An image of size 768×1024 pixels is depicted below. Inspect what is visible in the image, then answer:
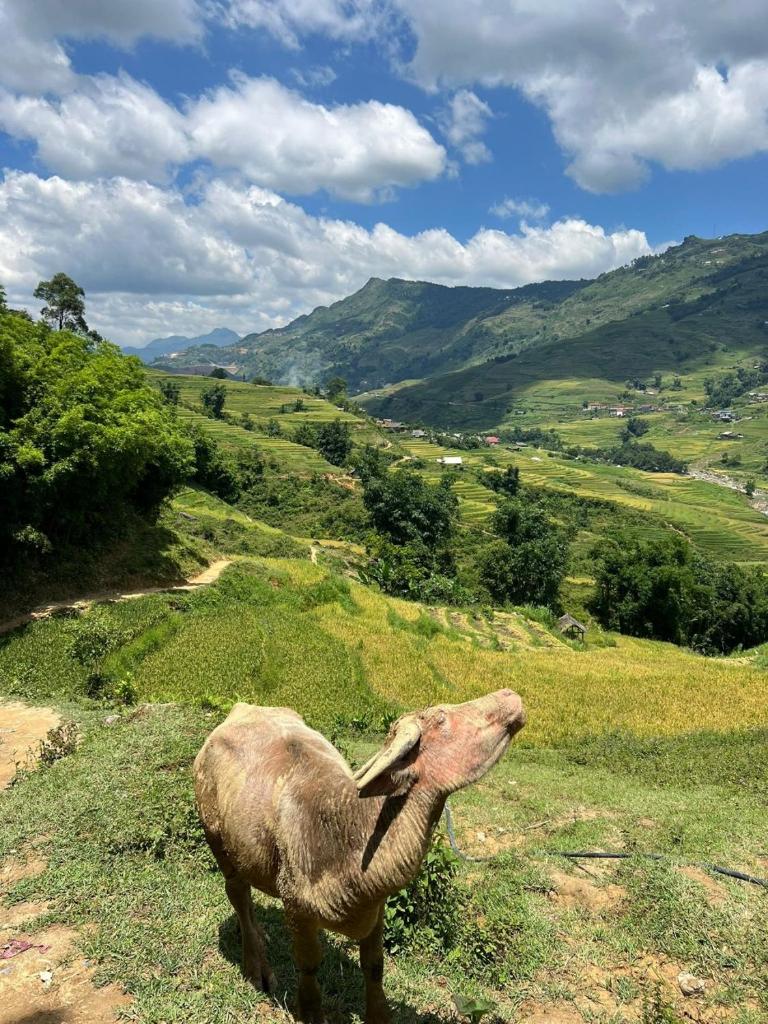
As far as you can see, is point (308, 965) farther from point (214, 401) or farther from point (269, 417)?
point (269, 417)

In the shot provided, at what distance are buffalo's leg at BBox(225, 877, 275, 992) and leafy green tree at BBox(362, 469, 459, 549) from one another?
4264 centimetres

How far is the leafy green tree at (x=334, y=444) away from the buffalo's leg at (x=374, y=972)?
2793 inches

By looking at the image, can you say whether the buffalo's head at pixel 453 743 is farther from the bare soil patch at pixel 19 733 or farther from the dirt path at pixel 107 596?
→ the dirt path at pixel 107 596

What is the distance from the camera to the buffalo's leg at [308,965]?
3.45 meters

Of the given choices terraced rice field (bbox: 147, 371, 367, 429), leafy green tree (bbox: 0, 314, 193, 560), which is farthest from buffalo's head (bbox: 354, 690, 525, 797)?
terraced rice field (bbox: 147, 371, 367, 429)

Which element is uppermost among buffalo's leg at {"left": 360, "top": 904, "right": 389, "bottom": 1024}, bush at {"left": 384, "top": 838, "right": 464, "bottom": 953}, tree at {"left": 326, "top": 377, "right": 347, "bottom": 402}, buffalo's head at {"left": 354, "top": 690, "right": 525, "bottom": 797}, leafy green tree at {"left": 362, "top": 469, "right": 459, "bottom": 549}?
tree at {"left": 326, "top": 377, "right": 347, "bottom": 402}

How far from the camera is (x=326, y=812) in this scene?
3.37 metres

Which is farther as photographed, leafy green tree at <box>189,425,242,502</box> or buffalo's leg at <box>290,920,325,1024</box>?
leafy green tree at <box>189,425,242,502</box>

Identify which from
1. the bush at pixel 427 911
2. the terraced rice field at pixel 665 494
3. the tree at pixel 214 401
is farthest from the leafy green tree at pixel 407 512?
the tree at pixel 214 401

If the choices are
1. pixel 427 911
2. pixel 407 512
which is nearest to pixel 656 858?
pixel 427 911

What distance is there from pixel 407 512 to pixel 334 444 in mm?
30861

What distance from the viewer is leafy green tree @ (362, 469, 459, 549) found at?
47531mm

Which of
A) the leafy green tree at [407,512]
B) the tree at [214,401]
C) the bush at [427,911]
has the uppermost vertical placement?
the tree at [214,401]

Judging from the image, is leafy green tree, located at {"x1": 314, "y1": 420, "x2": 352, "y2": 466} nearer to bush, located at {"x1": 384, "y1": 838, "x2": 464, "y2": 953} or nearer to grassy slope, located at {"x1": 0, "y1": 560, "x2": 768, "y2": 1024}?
grassy slope, located at {"x1": 0, "y1": 560, "x2": 768, "y2": 1024}
